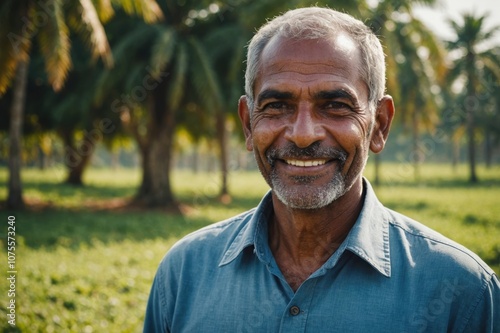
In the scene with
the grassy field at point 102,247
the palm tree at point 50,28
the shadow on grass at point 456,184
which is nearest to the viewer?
the grassy field at point 102,247

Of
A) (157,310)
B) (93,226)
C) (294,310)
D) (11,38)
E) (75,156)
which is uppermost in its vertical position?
(11,38)

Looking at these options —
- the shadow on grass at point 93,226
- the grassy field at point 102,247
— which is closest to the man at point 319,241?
the grassy field at point 102,247

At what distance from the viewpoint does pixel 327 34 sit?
205cm

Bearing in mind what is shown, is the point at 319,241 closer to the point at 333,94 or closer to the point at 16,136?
the point at 333,94

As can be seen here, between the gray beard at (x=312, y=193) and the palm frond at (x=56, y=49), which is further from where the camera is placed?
the palm frond at (x=56, y=49)

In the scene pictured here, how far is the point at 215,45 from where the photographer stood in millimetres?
16312

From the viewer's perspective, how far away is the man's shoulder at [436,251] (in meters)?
1.79

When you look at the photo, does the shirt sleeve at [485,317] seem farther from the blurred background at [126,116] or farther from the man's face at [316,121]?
the blurred background at [126,116]

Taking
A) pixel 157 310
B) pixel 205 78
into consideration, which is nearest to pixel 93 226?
pixel 205 78

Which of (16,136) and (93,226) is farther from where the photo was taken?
(16,136)

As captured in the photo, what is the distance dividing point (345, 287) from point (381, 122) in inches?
34.4

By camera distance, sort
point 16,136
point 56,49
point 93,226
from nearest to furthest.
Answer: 1. point 56,49
2. point 93,226
3. point 16,136

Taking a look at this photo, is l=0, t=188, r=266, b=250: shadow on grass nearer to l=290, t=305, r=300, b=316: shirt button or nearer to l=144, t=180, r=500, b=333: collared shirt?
l=144, t=180, r=500, b=333: collared shirt

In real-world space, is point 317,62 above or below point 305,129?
above
